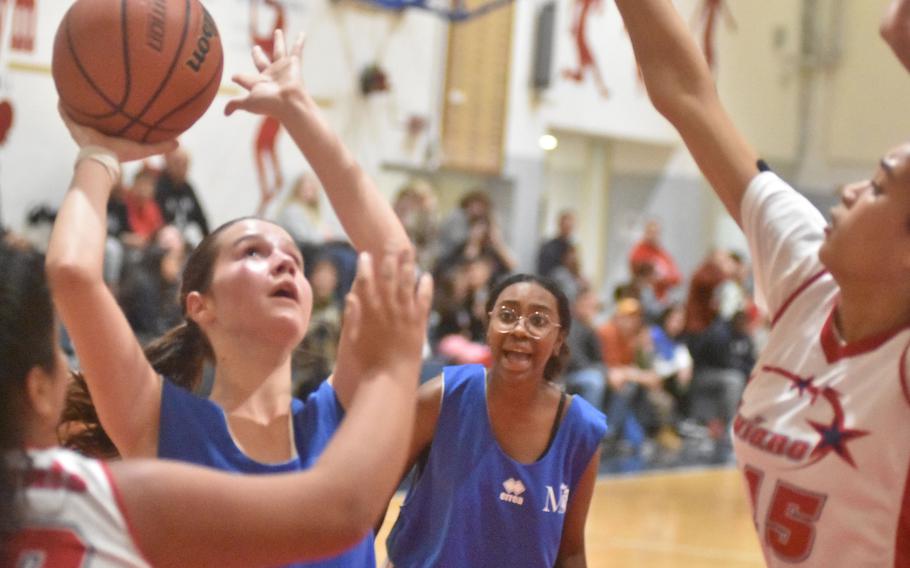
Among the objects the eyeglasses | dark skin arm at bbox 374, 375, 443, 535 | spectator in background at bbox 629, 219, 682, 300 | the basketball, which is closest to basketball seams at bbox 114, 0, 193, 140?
the basketball

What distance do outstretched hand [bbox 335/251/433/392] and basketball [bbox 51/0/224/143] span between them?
0.85 metres

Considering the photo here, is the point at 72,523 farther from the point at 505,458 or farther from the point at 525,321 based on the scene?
the point at 525,321

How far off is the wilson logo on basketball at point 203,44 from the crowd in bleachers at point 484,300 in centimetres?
438

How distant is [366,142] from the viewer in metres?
11.3

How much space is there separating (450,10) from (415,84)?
3.12ft

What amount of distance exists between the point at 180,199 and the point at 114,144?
21.8 ft

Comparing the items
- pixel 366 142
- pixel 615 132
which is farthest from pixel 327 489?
pixel 615 132

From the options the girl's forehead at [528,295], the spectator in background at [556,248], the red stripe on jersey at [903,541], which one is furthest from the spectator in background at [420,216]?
the red stripe on jersey at [903,541]

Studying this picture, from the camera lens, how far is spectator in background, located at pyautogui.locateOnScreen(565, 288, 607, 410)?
941 cm

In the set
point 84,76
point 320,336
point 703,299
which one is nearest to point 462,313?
point 320,336

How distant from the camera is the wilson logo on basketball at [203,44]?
258cm

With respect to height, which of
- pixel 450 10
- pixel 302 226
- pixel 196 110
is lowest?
pixel 302 226

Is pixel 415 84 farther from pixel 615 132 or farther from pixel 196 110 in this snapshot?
pixel 196 110

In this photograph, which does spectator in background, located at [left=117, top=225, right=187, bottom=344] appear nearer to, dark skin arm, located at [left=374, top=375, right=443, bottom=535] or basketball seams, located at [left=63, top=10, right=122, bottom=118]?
dark skin arm, located at [left=374, top=375, right=443, bottom=535]
